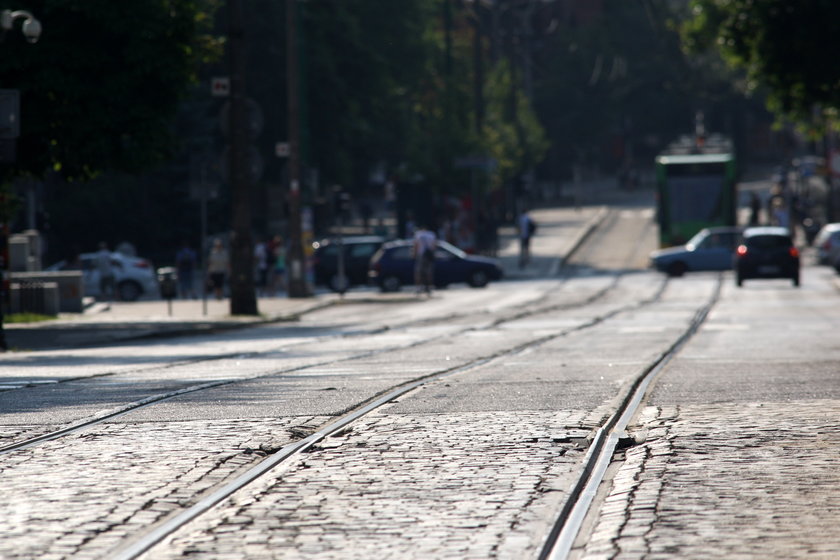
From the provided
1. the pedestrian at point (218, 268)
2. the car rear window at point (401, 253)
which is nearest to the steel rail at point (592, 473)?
the pedestrian at point (218, 268)

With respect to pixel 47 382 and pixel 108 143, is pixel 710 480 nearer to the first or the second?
pixel 47 382

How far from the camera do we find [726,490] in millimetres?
7789

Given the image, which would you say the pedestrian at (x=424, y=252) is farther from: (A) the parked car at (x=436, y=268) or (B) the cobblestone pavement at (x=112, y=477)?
(B) the cobblestone pavement at (x=112, y=477)

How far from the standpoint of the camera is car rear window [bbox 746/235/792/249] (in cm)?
4034

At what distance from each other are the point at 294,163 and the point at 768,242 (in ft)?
41.2

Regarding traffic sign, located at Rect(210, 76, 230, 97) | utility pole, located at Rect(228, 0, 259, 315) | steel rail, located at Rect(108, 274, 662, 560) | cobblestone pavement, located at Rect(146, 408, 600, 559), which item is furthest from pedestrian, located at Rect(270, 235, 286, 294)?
cobblestone pavement, located at Rect(146, 408, 600, 559)

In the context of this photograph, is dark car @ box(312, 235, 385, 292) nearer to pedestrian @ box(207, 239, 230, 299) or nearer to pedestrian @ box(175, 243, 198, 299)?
pedestrian @ box(175, 243, 198, 299)

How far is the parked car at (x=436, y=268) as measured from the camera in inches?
1706

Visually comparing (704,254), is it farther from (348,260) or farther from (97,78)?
(97,78)

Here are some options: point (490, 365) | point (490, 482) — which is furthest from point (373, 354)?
point (490, 482)

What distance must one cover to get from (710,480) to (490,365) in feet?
26.5

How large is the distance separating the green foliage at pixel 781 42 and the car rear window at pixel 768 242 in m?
5.81

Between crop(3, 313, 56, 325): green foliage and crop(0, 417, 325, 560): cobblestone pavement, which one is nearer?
crop(0, 417, 325, 560): cobblestone pavement

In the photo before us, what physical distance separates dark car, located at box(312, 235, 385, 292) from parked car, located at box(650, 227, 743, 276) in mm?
9072
